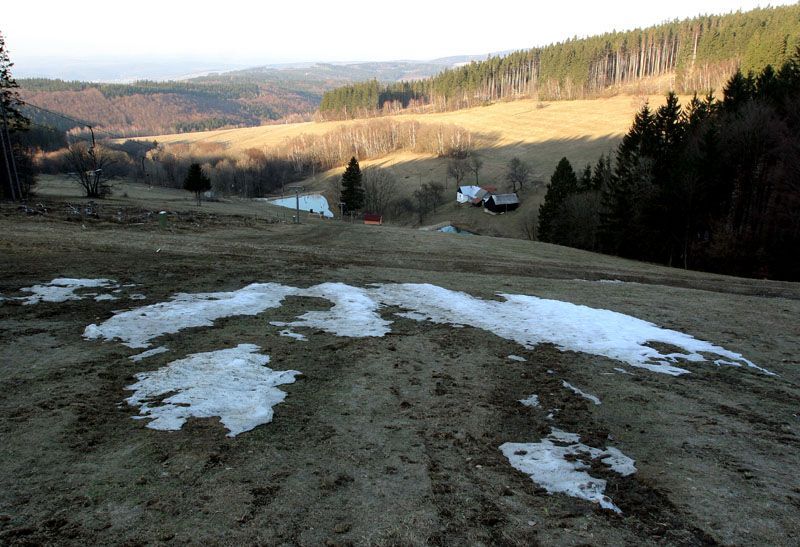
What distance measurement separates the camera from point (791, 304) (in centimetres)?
2308

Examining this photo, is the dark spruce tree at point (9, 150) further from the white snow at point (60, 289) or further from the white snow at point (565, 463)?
the white snow at point (565, 463)

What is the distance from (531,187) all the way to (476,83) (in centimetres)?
9877

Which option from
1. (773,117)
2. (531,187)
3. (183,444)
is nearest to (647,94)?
(531,187)

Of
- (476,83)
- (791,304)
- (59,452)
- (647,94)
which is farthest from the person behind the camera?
(476,83)

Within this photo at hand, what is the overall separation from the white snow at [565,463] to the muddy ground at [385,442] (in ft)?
0.66

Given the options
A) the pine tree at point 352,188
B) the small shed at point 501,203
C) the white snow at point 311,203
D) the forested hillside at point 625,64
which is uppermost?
the forested hillside at point 625,64

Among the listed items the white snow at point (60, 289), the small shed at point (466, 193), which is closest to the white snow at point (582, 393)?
the white snow at point (60, 289)

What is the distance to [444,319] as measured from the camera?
56.5 ft

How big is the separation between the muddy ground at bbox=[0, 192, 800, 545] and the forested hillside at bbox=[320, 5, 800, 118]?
119 metres

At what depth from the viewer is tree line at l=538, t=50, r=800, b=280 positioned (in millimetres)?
42844

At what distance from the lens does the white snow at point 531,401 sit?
34.9 ft

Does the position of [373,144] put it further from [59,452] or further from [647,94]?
[59,452]

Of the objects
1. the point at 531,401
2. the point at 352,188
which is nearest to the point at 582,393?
the point at 531,401

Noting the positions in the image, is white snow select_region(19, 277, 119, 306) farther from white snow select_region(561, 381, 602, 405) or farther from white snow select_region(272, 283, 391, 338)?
white snow select_region(561, 381, 602, 405)
